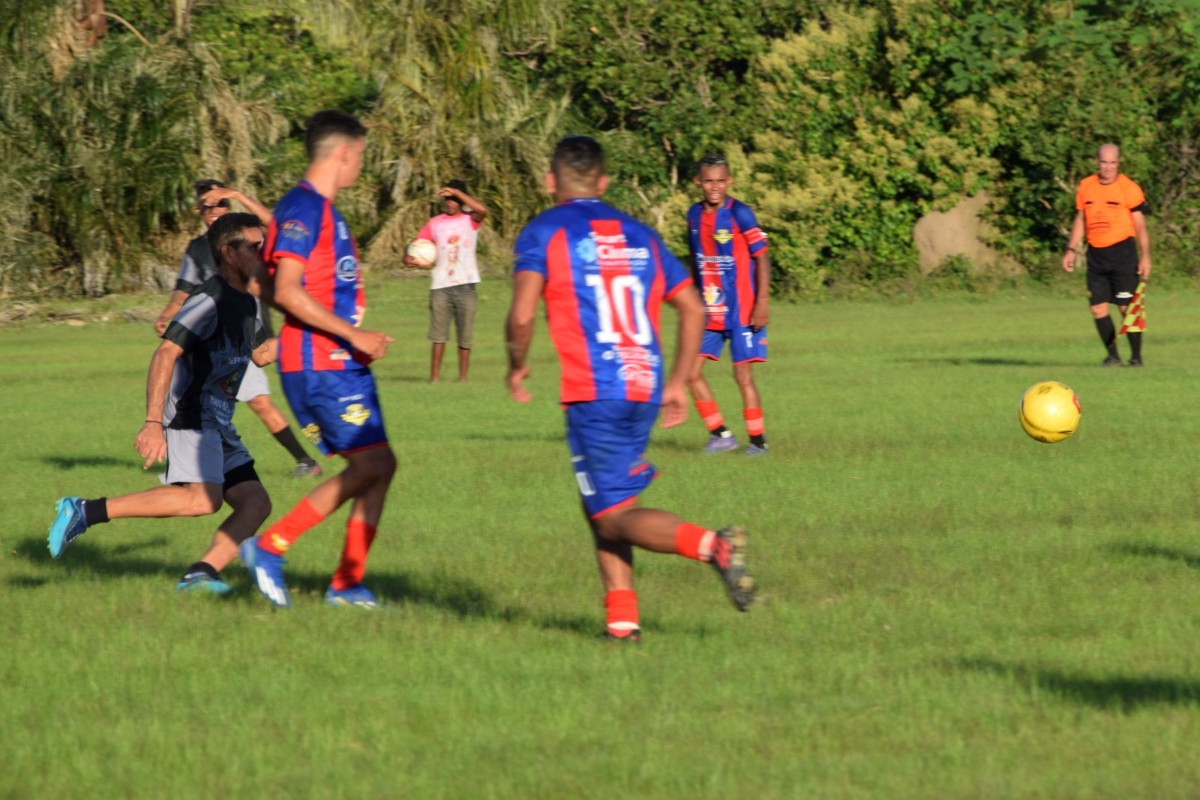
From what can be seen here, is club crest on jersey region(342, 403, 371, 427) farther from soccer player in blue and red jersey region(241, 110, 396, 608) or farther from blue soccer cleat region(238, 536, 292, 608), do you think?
blue soccer cleat region(238, 536, 292, 608)

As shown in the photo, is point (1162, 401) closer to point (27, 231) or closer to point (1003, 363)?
point (1003, 363)

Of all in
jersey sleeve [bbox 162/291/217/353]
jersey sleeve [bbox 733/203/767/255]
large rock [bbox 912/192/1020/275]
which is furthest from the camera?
large rock [bbox 912/192/1020/275]

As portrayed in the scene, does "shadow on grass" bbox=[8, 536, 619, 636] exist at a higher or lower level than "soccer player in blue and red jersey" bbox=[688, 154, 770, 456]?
lower

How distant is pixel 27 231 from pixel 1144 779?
2756cm

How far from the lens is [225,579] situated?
8.13 m

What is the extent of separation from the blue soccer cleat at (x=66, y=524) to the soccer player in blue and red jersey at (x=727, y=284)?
18.3 feet

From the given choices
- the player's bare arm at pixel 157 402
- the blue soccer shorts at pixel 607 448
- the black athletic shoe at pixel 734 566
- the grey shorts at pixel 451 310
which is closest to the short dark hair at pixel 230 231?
the player's bare arm at pixel 157 402

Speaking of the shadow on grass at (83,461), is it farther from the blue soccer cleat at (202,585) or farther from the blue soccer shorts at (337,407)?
the blue soccer shorts at (337,407)

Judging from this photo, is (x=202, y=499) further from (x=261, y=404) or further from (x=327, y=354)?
(x=261, y=404)

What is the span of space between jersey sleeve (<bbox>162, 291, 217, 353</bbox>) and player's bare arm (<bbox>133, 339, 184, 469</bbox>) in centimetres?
4

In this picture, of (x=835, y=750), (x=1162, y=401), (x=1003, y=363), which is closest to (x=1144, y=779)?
(x=835, y=750)

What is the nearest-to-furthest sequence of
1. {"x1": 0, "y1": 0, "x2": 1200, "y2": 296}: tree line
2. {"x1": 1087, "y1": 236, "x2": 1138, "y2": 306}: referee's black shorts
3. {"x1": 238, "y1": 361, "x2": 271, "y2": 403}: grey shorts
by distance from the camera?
1. {"x1": 238, "y1": 361, "x2": 271, "y2": 403}: grey shorts
2. {"x1": 1087, "y1": 236, "x2": 1138, "y2": 306}: referee's black shorts
3. {"x1": 0, "y1": 0, "x2": 1200, "y2": 296}: tree line

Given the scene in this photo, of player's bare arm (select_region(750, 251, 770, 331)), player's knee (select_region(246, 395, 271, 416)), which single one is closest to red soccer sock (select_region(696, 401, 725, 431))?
player's bare arm (select_region(750, 251, 770, 331))

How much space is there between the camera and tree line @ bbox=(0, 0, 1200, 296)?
29.8 meters
